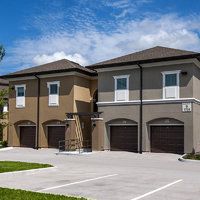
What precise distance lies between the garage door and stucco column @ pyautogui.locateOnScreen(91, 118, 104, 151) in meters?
4.06

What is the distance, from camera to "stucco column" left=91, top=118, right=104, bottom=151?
31.0 meters

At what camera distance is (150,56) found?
30453 mm

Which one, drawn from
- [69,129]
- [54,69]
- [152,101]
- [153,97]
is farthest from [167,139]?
[54,69]

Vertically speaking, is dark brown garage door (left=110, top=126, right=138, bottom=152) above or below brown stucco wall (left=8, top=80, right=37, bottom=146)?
below

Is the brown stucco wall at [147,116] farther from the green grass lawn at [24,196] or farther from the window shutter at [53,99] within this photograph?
the green grass lawn at [24,196]

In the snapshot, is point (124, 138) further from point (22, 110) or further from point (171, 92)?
point (22, 110)

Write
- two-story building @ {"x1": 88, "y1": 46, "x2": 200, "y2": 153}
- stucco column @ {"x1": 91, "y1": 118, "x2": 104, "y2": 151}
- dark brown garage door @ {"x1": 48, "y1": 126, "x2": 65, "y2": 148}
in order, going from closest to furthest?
two-story building @ {"x1": 88, "y1": 46, "x2": 200, "y2": 153} → stucco column @ {"x1": 91, "y1": 118, "x2": 104, "y2": 151} → dark brown garage door @ {"x1": 48, "y1": 126, "x2": 65, "y2": 148}

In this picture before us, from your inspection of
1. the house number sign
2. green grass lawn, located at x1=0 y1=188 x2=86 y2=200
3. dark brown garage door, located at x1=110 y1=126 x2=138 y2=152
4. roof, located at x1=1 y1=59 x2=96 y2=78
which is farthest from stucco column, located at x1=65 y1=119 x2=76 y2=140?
green grass lawn, located at x1=0 y1=188 x2=86 y2=200

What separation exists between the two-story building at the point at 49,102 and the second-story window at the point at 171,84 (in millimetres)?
7192

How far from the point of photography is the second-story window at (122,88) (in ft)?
100

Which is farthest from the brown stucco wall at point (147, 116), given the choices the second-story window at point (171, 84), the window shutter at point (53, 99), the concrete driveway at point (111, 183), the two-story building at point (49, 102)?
the concrete driveway at point (111, 183)

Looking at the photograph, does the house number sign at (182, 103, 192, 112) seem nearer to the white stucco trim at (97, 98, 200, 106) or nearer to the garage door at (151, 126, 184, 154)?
the white stucco trim at (97, 98, 200, 106)

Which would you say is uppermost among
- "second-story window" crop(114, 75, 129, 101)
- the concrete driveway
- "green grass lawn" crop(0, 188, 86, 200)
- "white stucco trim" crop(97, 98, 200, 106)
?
"second-story window" crop(114, 75, 129, 101)

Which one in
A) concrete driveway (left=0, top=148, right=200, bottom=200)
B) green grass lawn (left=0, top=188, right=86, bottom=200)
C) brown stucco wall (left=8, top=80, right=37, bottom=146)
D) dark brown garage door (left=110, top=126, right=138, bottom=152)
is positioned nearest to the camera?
green grass lawn (left=0, top=188, right=86, bottom=200)
